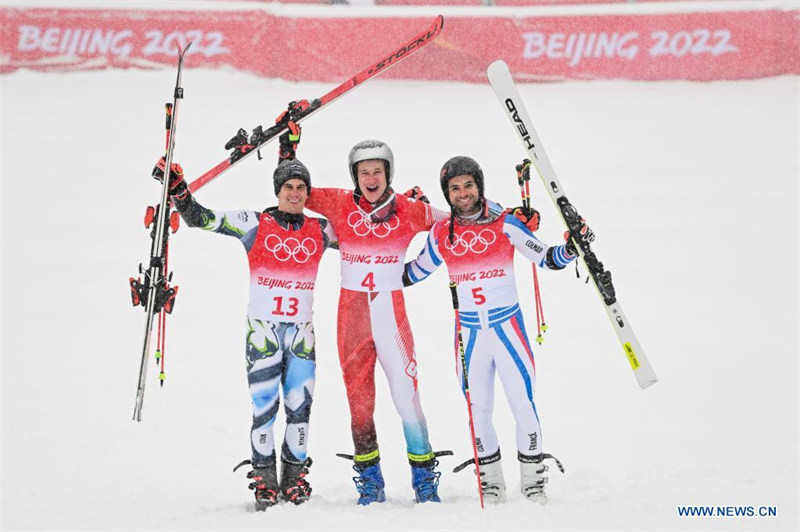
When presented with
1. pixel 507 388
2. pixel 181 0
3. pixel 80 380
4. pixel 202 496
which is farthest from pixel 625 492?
pixel 181 0

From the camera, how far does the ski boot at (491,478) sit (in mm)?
5539

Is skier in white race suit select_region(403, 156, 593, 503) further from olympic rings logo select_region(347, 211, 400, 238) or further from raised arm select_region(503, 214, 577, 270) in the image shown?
olympic rings logo select_region(347, 211, 400, 238)

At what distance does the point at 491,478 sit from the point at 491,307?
100 cm

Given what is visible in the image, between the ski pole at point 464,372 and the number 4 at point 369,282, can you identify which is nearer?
the ski pole at point 464,372

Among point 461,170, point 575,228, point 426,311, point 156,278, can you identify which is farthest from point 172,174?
point 426,311

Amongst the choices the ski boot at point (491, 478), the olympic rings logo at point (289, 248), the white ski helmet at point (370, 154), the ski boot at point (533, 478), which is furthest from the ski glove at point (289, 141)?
the ski boot at point (533, 478)

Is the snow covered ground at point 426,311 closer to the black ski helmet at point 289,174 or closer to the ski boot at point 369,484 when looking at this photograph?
the ski boot at point 369,484

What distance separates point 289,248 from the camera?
554 cm

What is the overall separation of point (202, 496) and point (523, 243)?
102 inches

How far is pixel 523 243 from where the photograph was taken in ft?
18.1

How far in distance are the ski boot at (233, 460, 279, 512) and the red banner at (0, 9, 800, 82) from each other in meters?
10.8

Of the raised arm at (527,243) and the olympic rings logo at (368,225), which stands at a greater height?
the olympic rings logo at (368,225)

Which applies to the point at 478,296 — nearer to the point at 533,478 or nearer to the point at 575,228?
the point at 575,228

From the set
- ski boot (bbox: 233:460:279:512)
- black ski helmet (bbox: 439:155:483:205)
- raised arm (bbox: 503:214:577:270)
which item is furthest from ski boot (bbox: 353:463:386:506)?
black ski helmet (bbox: 439:155:483:205)
